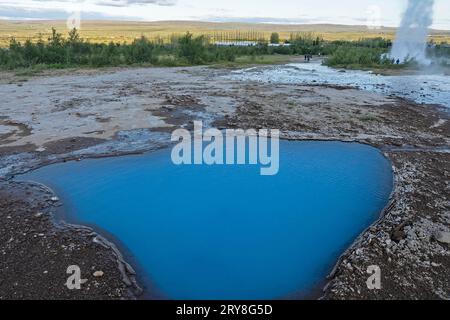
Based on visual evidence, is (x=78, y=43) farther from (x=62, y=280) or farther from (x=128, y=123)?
(x=62, y=280)

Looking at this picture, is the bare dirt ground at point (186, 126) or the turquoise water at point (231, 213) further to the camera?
the turquoise water at point (231, 213)

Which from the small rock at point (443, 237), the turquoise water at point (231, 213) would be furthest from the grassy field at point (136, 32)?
the small rock at point (443, 237)

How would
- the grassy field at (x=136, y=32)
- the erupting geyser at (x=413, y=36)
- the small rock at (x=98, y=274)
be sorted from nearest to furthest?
the small rock at (x=98, y=274)
the erupting geyser at (x=413, y=36)
the grassy field at (x=136, y=32)

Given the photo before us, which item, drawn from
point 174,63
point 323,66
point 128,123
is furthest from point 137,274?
point 323,66

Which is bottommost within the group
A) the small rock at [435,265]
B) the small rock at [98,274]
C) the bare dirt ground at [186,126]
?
the small rock at [435,265]

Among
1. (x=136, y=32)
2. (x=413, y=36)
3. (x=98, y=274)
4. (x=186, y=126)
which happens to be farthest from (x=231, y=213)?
(x=136, y=32)

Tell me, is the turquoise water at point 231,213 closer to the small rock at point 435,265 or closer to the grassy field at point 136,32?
the small rock at point 435,265

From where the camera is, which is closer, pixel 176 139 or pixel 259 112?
pixel 176 139
